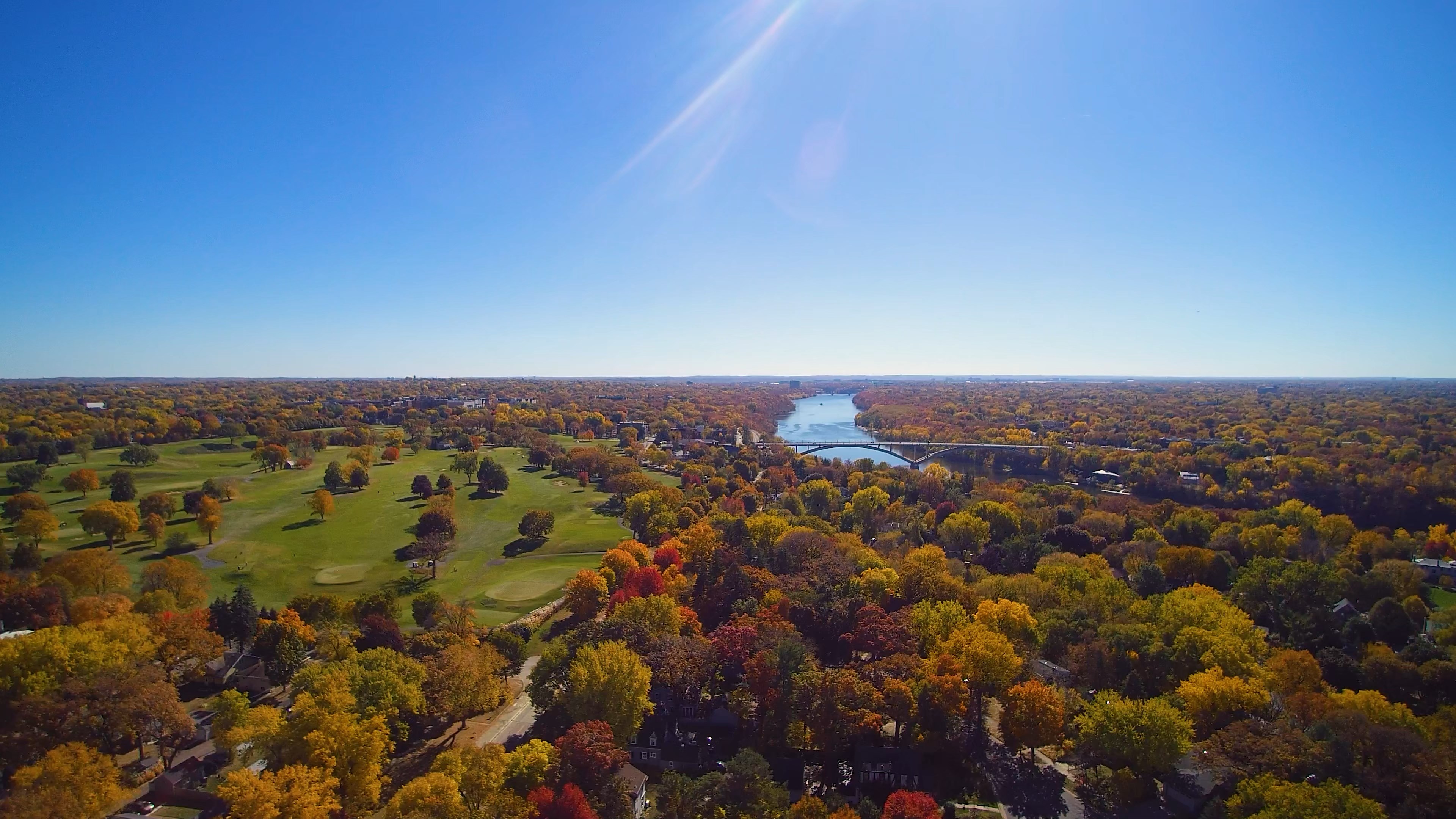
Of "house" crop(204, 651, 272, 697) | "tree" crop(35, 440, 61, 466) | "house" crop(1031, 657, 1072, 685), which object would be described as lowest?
"house" crop(204, 651, 272, 697)

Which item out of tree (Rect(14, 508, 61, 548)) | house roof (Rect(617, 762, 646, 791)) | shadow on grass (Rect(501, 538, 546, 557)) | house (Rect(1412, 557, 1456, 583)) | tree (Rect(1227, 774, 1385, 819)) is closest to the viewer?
tree (Rect(1227, 774, 1385, 819))

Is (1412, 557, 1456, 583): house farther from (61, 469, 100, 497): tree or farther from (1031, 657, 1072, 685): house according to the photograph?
(61, 469, 100, 497): tree

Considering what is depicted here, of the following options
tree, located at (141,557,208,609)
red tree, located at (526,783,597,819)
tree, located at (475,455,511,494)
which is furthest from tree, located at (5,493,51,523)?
red tree, located at (526,783,597,819)

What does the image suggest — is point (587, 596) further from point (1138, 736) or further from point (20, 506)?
point (20, 506)

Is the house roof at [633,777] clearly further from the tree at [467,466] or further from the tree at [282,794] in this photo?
the tree at [467,466]

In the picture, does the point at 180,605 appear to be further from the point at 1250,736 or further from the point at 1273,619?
the point at 1273,619

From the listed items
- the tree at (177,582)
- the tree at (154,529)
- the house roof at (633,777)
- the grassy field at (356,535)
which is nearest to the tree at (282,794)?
the house roof at (633,777)

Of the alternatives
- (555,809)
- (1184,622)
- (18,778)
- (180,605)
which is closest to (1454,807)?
(1184,622)
